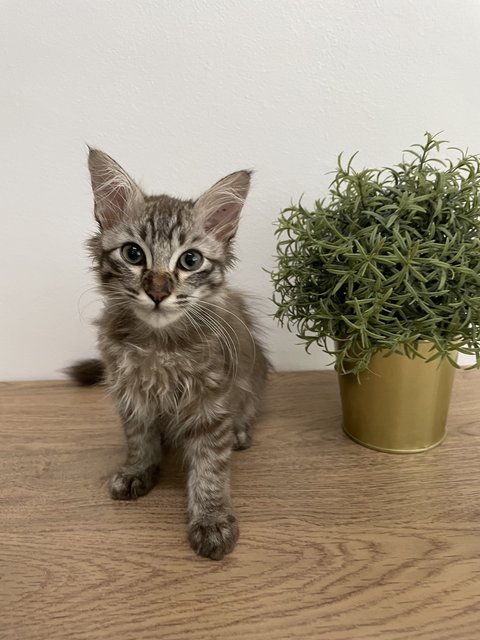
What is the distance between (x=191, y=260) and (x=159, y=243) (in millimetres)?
61

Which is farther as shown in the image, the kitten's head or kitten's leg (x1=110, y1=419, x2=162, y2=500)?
kitten's leg (x1=110, y1=419, x2=162, y2=500)

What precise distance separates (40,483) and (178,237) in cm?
53

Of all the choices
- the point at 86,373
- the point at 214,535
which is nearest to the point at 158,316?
the point at 214,535

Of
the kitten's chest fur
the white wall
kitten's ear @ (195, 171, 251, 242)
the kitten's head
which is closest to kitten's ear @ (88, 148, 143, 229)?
the kitten's head

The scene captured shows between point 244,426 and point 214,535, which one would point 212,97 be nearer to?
point 244,426

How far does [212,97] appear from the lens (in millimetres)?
1159

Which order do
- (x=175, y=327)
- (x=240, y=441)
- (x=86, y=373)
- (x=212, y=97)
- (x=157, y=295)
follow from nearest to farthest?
(x=157, y=295) → (x=175, y=327) → (x=240, y=441) → (x=212, y=97) → (x=86, y=373)

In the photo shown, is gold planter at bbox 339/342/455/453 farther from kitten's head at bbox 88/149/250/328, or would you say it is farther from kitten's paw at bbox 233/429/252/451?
kitten's head at bbox 88/149/250/328

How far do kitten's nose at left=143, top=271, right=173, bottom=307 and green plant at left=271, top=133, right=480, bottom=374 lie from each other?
289 millimetres

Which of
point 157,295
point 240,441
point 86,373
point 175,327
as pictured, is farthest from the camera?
point 86,373

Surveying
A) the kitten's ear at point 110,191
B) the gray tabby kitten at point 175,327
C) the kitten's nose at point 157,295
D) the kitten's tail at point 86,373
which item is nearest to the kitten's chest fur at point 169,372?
the gray tabby kitten at point 175,327

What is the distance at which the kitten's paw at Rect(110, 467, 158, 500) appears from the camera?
2.92 feet

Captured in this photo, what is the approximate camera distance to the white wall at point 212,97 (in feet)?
3.65

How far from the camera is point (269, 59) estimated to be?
114 cm
